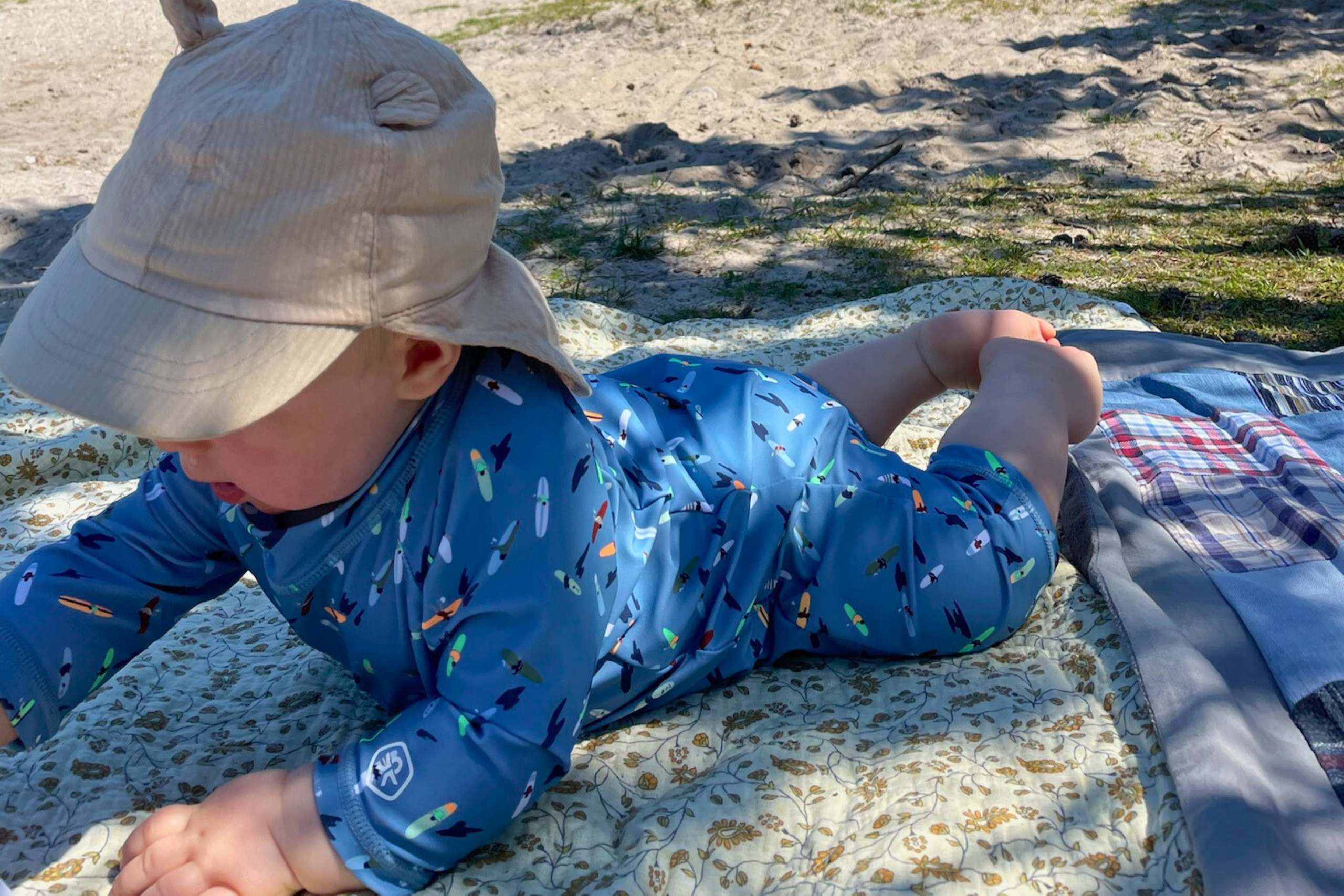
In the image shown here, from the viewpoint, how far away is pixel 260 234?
1310mm

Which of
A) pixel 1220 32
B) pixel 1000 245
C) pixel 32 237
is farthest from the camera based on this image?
pixel 1220 32

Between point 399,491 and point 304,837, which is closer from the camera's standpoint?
point 304,837

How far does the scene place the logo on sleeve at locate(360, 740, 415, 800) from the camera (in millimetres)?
1486

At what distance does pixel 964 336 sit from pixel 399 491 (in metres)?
1.28

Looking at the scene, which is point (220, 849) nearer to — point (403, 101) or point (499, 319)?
point (499, 319)

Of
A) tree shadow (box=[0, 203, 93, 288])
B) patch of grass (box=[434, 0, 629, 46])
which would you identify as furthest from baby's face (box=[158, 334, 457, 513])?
patch of grass (box=[434, 0, 629, 46])

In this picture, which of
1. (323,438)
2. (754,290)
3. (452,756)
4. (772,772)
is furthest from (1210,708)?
(754,290)

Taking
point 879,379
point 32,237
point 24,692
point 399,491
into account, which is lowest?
point 32,237

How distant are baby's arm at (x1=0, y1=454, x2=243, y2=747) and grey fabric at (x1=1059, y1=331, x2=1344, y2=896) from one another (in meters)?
1.41

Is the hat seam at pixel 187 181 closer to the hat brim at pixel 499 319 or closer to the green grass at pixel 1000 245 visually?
the hat brim at pixel 499 319

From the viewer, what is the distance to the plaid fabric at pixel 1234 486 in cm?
225

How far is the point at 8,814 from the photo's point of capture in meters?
1.77

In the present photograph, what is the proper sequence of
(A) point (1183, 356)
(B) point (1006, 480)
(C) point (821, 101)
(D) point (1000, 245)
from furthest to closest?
Result: (C) point (821, 101)
(D) point (1000, 245)
(A) point (1183, 356)
(B) point (1006, 480)

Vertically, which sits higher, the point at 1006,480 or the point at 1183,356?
the point at 1006,480
